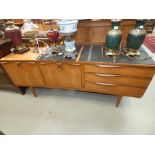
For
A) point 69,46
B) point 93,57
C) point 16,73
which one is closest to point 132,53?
point 93,57

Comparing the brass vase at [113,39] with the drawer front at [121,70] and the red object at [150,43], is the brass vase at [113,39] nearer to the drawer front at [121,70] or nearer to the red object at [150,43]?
the drawer front at [121,70]

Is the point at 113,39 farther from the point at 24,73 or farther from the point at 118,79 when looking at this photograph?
the point at 24,73

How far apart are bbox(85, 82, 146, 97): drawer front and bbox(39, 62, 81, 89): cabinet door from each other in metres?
0.17

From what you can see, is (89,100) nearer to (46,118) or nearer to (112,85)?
(112,85)

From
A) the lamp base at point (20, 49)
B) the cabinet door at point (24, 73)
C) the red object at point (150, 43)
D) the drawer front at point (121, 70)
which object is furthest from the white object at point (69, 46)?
the red object at point (150, 43)

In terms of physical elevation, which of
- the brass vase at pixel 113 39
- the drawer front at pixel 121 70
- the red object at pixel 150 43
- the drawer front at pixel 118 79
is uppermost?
the brass vase at pixel 113 39

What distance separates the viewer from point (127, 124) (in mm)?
1487

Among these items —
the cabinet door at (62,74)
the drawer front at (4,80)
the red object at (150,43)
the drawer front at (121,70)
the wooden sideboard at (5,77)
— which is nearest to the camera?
the drawer front at (121,70)

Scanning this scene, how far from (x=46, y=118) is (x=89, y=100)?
0.65 m

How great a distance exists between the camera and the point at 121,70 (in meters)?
1.31

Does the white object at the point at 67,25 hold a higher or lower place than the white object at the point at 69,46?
higher

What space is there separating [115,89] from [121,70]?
0.28 meters

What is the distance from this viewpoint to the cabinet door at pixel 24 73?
156cm
